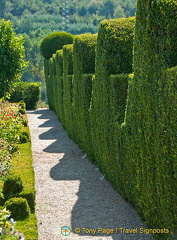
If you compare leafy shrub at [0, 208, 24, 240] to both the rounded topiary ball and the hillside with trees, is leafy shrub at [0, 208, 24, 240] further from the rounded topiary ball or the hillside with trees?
the hillside with trees

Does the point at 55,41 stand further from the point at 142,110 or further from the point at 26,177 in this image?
the point at 142,110

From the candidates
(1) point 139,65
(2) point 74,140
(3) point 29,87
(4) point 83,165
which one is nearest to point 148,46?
(1) point 139,65

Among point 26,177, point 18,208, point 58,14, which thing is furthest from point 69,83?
point 58,14

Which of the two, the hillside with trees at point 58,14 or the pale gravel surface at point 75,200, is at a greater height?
the hillside with trees at point 58,14

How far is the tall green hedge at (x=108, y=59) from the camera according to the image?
26.6ft

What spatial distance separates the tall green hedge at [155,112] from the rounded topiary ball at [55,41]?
1990cm

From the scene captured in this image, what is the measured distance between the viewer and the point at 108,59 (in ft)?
26.9

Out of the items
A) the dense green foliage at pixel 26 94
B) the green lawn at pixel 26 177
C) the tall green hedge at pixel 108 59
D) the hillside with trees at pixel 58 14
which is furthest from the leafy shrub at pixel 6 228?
the hillside with trees at pixel 58 14

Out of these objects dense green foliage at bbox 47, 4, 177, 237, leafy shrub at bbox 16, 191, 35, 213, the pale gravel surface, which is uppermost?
dense green foliage at bbox 47, 4, 177, 237

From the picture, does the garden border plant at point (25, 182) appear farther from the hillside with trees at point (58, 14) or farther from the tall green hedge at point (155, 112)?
the hillside with trees at point (58, 14)

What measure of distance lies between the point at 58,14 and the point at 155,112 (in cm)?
8836

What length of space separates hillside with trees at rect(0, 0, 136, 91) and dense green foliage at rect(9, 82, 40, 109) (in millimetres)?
41189

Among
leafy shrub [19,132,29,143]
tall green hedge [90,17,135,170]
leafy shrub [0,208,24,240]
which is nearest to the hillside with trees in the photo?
leafy shrub [19,132,29,143]

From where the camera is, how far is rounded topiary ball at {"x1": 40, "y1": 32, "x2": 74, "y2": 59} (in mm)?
25641
